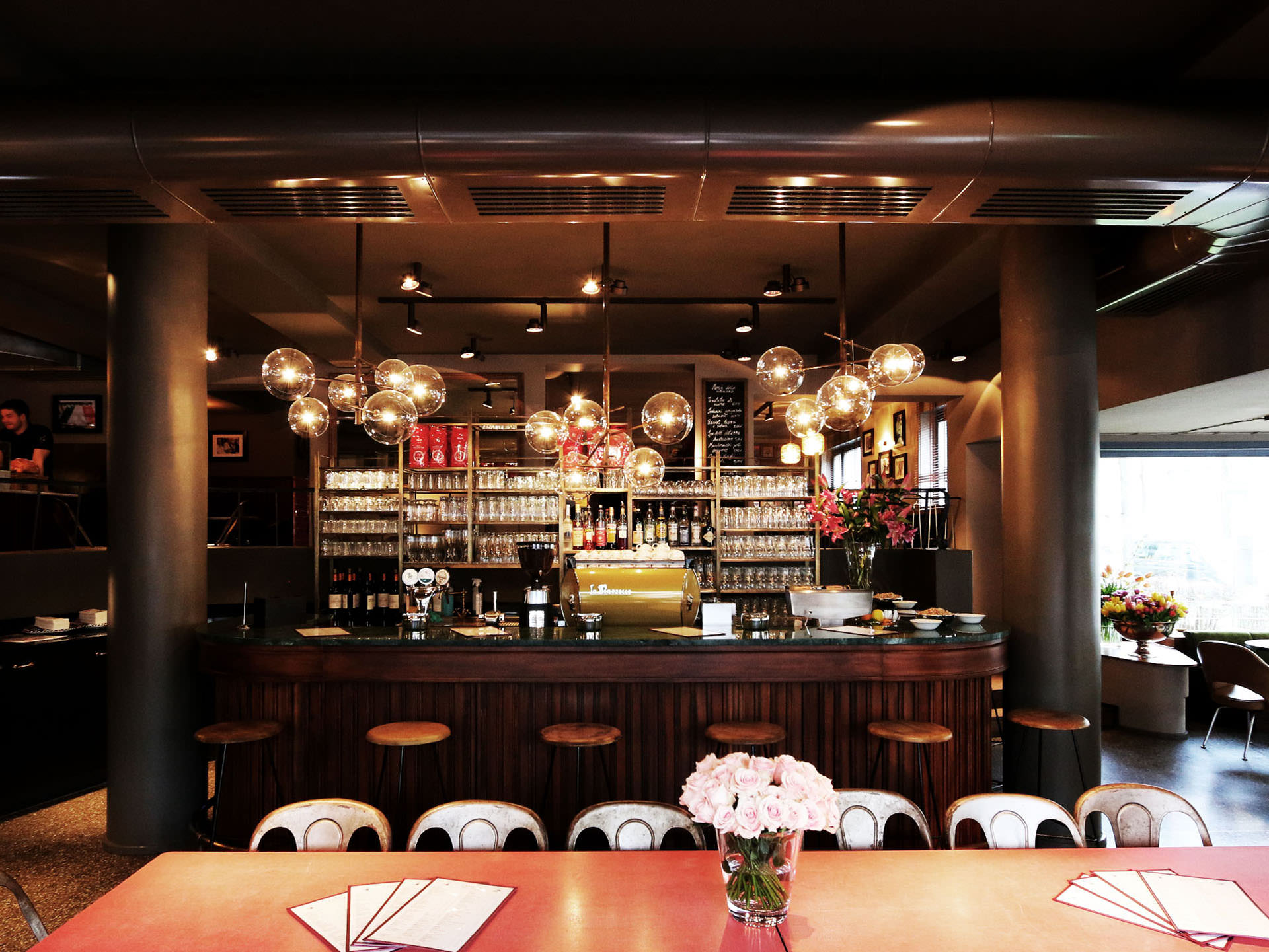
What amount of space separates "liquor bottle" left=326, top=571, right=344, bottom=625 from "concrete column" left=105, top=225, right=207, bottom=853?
2329 millimetres

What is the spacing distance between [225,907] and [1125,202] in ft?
12.1

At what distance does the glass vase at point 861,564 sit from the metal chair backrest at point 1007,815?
252 centimetres

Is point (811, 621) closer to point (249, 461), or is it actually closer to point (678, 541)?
point (678, 541)

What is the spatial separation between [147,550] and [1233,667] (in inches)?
304

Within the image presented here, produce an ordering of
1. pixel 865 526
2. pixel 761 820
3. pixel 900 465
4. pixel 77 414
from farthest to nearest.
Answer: pixel 900 465
pixel 77 414
pixel 865 526
pixel 761 820

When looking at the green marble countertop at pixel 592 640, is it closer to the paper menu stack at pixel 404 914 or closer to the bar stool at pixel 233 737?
the bar stool at pixel 233 737

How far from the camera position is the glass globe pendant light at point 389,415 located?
448 centimetres

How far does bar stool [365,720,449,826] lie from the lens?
156 inches

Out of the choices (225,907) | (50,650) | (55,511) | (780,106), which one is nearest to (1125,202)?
(780,106)

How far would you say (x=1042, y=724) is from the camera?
4387 mm

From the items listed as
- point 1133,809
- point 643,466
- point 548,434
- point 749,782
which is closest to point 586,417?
point 548,434

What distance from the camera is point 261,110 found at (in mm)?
3014

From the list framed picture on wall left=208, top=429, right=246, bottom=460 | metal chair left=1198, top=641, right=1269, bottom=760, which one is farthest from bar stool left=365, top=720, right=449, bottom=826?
framed picture on wall left=208, top=429, right=246, bottom=460

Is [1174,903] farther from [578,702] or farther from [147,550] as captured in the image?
[147,550]
